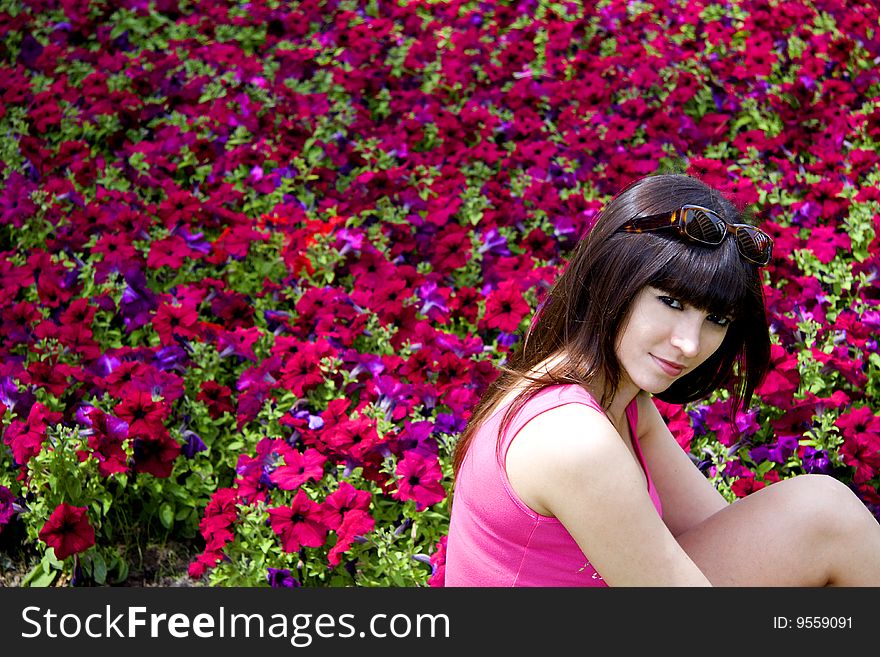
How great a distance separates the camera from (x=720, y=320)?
1.81 metres

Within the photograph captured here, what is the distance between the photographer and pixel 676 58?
468 centimetres

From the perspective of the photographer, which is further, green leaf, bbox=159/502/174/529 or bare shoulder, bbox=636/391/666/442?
green leaf, bbox=159/502/174/529

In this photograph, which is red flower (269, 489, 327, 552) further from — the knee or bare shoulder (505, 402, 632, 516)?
the knee

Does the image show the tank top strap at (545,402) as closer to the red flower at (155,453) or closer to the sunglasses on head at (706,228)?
the sunglasses on head at (706,228)

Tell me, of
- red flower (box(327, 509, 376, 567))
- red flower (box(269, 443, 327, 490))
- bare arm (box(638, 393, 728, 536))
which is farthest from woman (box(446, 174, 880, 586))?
red flower (box(269, 443, 327, 490))

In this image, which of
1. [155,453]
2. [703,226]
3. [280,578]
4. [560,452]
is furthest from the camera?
[155,453]

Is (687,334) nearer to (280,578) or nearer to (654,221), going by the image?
(654,221)

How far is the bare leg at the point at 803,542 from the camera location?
1896 millimetres

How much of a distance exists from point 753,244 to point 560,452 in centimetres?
51

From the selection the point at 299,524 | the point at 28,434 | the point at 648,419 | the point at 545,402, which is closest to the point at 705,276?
the point at 545,402

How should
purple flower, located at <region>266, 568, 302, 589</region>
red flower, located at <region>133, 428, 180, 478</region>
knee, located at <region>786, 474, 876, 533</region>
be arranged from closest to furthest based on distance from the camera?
knee, located at <region>786, 474, 876, 533</region> < purple flower, located at <region>266, 568, 302, 589</region> < red flower, located at <region>133, 428, 180, 478</region>

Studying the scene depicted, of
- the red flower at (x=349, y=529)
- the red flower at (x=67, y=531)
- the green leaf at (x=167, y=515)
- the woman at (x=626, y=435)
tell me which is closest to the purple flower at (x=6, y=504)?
the red flower at (x=67, y=531)

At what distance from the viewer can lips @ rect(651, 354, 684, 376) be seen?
5.79 feet
